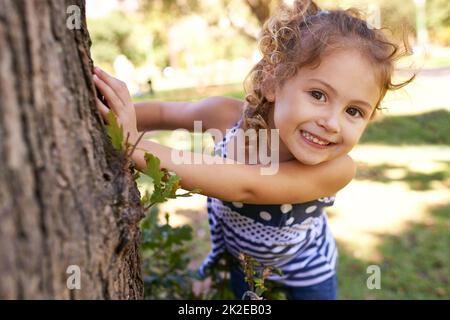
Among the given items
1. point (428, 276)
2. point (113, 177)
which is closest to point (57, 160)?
point (113, 177)

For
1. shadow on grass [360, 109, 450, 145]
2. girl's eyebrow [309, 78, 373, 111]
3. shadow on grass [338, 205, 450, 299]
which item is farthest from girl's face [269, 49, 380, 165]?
shadow on grass [360, 109, 450, 145]

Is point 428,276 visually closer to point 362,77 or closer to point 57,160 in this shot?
point 362,77

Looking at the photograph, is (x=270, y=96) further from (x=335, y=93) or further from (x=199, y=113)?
(x=199, y=113)

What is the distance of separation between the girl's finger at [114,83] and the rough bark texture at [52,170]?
0.24 m

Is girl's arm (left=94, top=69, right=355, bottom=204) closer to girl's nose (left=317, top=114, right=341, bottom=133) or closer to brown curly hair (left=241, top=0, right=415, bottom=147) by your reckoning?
girl's nose (left=317, top=114, right=341, bottom=133)

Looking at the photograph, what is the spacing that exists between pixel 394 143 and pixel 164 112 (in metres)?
5.76

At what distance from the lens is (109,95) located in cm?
135

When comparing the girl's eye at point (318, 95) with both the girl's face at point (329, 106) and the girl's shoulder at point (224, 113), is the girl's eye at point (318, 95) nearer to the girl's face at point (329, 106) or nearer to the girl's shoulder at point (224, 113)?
the girl's face at point (329, 106)

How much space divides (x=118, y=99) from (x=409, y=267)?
114 inches

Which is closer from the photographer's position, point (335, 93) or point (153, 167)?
point (153, 167)

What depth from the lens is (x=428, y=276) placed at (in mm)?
3426

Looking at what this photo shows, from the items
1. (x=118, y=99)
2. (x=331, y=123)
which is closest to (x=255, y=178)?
(x=331, y=123)

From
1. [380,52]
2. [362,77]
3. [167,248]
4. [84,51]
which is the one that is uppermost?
[380,52]

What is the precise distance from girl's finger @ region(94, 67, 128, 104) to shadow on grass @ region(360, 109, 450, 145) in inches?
252
